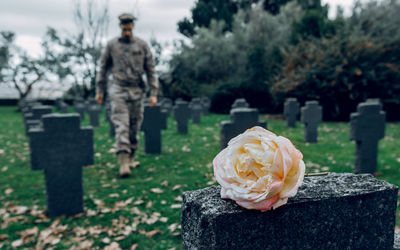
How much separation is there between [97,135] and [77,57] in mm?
20542

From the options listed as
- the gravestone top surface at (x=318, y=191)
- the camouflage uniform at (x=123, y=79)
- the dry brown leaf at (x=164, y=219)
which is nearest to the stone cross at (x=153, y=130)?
the camouflage uniform at (x=123, y=79)

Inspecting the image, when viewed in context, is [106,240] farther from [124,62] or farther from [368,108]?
[368,108]

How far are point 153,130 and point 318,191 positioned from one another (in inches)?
254

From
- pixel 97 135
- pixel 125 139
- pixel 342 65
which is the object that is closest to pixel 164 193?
pixel 125 139

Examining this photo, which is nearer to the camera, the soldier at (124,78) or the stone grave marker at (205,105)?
the soldier at (124,78)

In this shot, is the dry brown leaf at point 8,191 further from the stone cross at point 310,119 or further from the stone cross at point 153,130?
the stone cross at point 310,119

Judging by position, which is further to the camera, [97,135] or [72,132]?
[97,135]

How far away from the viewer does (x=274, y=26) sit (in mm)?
22906

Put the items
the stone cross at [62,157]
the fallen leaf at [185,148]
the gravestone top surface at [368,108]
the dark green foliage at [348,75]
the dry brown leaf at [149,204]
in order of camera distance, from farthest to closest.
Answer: the dark green foliage at [348,75] → the fallen leaf at [185,148] → the gravestone top surface at [368,108] → the dry brown leaf at [149,204] → the stone cross at [62,157]

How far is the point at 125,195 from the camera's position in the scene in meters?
4.50

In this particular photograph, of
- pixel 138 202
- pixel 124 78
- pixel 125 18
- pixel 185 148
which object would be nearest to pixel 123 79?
pixel 124 78

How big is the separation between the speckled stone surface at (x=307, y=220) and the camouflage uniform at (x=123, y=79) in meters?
4.35

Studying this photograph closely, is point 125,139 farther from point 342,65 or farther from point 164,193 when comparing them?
point 342,65

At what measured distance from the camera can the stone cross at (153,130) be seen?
24.0 feet
